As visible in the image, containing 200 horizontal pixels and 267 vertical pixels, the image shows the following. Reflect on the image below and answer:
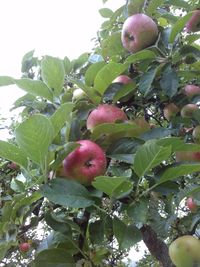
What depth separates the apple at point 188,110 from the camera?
1.37 metres

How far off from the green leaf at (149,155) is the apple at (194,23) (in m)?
0.88

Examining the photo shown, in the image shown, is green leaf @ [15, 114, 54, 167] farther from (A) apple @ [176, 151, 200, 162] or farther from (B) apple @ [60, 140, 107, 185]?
(A) apple @ [176, 151, 200, 162]

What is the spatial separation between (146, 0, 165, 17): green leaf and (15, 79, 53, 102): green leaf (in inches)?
24.1

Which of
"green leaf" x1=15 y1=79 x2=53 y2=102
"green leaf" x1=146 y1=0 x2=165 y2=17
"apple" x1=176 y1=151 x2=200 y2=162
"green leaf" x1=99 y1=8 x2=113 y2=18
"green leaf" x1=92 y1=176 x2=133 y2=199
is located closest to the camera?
"green leaf" x1=92 y1=176 x2=133 y2=199

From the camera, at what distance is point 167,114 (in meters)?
1.53

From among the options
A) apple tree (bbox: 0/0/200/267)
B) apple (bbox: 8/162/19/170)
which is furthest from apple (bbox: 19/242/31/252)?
apple tree (bbox: 0/0/200/267)

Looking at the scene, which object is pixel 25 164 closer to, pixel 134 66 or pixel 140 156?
pixel 140 156

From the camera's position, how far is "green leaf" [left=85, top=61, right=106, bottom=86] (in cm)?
123

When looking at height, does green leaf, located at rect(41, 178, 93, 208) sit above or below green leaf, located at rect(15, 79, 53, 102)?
below

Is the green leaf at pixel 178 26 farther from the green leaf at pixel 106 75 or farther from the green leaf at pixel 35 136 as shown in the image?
the green leaf at pixel 35 136

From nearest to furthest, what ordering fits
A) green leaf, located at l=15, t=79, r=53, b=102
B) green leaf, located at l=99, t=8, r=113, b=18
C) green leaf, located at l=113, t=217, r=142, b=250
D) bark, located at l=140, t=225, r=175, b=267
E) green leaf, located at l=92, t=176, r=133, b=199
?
green leaf, located at l=92, t=176, r=133, b=199 < green leaf, located at l=113, t=217, r=142, b=250 < green leaf, located at l=15, t=79, r=53, b=102 < green leaf, located at l=99, t=8, r=113, b=18 < bark, located at l=140, t=225, r=175, b=267

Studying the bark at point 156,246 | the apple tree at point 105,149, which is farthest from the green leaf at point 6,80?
the bark at point 156,246

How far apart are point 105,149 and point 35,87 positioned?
276 mm

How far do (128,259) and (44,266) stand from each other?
146 inches
